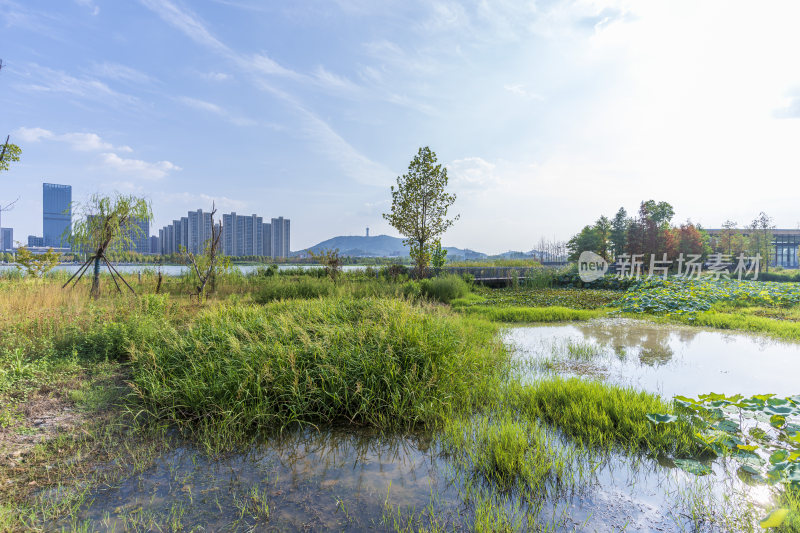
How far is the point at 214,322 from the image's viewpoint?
477 centimetres

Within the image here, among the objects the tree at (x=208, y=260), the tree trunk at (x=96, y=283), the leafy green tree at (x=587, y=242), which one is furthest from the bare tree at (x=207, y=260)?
the leafy green tree at (x=587, y=242)

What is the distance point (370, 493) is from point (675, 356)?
5.26m

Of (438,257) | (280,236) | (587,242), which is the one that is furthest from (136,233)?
(587,242)

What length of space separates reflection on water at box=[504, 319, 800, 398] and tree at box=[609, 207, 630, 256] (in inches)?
899

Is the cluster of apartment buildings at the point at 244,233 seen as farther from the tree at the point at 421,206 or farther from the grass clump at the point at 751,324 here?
the grass clump at the point at 751,324

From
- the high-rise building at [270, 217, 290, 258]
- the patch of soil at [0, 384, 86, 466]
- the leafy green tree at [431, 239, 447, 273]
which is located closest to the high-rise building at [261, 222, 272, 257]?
the high-rise building at [270, 217, 290, 258]

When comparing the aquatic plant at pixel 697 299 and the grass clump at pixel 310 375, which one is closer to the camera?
the grass clump at pixel 310 375

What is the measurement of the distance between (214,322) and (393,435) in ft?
9.83

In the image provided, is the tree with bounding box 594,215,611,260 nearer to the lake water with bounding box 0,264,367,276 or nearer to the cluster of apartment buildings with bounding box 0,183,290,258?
the lake water with bounding box 0,264,367,276

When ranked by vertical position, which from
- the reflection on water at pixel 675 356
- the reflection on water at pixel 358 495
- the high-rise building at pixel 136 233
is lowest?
the reflection on water at pixel 358 495

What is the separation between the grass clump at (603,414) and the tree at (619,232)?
1073 inches

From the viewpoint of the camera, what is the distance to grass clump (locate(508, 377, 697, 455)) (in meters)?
2.75

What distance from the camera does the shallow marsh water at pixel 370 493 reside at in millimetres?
1972

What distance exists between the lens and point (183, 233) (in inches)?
794
